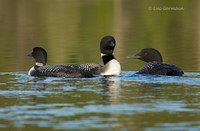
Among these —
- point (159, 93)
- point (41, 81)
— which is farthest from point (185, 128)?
point (41, 81)

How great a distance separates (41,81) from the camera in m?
12.0

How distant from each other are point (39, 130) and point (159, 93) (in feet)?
9.52

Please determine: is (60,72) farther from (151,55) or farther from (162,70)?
(151,55)

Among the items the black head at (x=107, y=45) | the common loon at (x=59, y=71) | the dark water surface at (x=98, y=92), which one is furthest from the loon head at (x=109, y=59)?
the common loon at (x=59, y=71)

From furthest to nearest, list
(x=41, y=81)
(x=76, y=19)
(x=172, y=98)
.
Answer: (x=76, y=19) → (x=41, y=81) → (x=172, y=98)

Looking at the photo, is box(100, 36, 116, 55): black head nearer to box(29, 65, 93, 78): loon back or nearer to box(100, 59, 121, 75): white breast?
box(100, 59, 121, 75): white breast

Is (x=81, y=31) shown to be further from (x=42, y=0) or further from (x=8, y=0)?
(x=8, y=0)

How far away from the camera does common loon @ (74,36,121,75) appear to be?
1326cm

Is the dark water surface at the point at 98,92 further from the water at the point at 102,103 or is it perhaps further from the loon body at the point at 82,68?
the loon body at the point at 82,68

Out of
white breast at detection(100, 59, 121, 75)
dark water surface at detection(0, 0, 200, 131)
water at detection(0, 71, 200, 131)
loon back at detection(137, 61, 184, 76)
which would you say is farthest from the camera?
white breast at detection(100, 59, 121, 75)

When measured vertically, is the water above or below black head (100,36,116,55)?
below

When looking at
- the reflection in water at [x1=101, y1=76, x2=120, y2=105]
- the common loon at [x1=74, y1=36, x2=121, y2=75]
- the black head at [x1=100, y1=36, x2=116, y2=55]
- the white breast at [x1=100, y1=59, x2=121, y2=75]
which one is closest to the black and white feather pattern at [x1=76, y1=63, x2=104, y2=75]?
the common loon at [x1=74, y1=36, x2=121, y2=75]

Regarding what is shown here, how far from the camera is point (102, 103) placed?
9.27m

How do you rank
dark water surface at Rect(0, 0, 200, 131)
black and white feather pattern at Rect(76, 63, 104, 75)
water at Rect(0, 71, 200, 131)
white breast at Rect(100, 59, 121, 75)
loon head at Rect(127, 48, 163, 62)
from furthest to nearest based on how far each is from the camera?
1. loon head at Rect(127, 48, 163, 62)
2. black and white feather pattern at Rect(76, 63, 104, 75)
3. white breast at Rect(100, 59, 121, 75)
4. dark water surface at Rect(0, 0, 200, 131)
5. water at Rect(0, 71, 200, 131)
